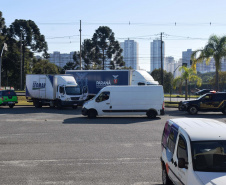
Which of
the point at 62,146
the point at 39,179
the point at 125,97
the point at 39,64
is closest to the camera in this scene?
the point at 39,179

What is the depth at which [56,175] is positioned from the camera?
28.6 ft

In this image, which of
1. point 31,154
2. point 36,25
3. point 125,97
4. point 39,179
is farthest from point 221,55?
point 36,25

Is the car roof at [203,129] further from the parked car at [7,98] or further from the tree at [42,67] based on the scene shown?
the tree at [42,67]

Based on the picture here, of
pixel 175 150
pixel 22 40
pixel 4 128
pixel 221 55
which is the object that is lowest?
pixel 4 128

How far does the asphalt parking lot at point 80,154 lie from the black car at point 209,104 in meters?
7.50

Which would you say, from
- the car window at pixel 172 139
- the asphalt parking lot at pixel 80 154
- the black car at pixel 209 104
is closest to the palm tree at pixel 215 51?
the black car at pixel 209 104

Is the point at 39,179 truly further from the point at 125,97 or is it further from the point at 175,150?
the point at 125,97

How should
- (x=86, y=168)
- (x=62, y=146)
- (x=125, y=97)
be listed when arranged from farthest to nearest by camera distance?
(x=125, y=97) → (x=62, y=146) → (x=86, y=168)

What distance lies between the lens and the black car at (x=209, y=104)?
25.1m

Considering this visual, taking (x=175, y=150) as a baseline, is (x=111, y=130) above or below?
below

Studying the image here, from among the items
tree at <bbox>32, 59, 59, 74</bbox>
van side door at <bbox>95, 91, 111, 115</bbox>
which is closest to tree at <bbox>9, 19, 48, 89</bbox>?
tree at <bbox>32, 59, 59, 74</bbox>

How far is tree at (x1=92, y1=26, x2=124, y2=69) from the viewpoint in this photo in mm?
61956

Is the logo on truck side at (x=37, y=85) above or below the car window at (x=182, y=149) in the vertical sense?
above

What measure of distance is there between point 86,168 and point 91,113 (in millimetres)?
13171
